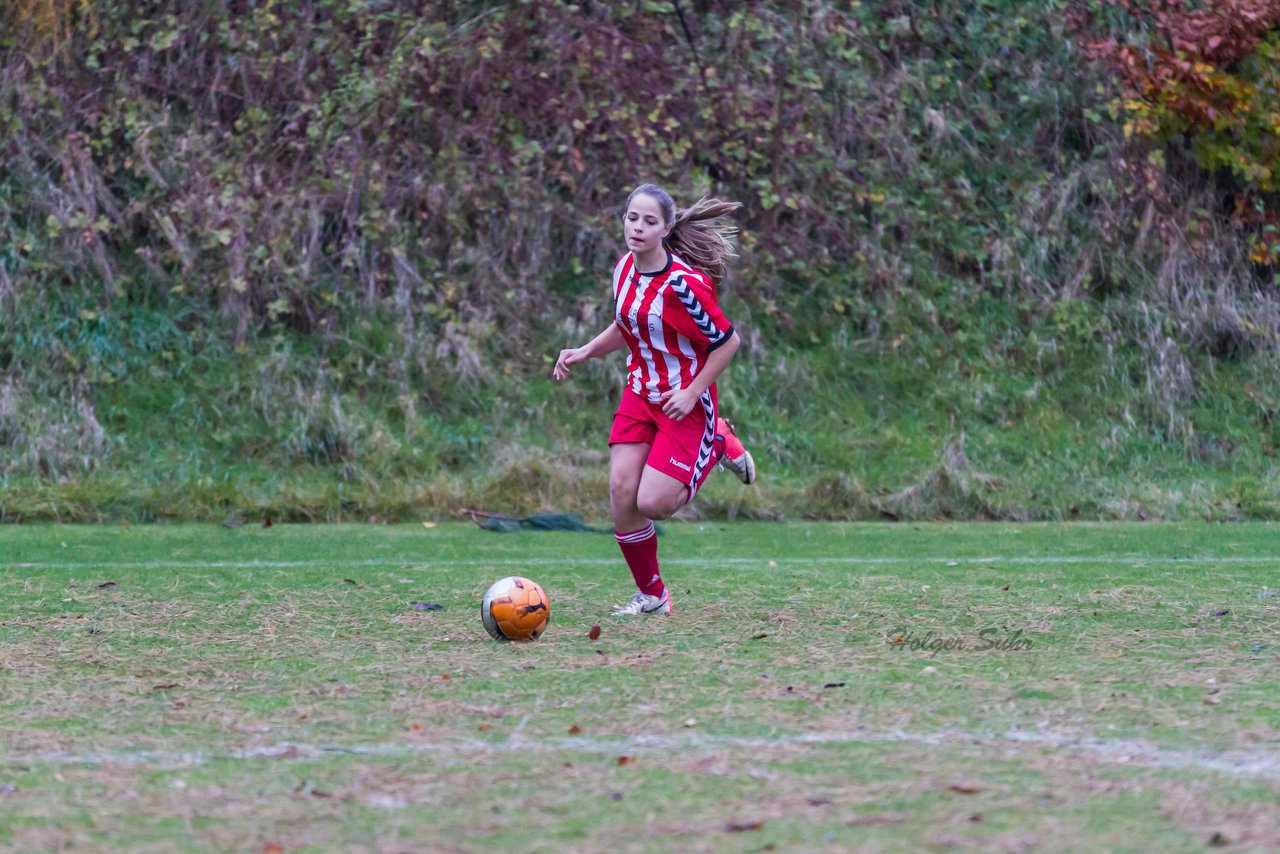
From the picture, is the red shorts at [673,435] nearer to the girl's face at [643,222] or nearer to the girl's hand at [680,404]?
the girl's hand at [680,404]

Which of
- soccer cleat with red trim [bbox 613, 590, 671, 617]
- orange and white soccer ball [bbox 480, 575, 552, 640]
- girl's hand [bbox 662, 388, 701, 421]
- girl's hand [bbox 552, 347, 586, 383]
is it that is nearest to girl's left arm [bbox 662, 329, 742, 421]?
girl's hand [bbox 662, 388, 701, 421]

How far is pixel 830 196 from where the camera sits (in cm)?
1387

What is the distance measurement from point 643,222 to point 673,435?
0.86 meters

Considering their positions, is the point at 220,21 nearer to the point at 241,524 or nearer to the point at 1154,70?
the point at 241,524

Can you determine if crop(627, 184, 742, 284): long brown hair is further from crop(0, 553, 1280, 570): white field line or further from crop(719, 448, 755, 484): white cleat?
crop(0, 553, 1280, 570): white field line

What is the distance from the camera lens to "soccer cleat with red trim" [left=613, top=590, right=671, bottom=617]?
5.96 meters

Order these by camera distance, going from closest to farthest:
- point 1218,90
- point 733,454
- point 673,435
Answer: point 673,435
point 733,454
point 1218,90

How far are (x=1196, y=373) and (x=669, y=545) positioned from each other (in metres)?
6.30

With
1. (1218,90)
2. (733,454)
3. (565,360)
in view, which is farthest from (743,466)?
(1218,90)

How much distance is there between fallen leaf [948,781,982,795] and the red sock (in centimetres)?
283

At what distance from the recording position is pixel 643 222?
5848 millimetres

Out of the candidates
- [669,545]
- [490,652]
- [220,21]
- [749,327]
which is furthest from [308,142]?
[490,652]

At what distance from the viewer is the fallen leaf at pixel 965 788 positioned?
3104 millimetres

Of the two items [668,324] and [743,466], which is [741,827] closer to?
[668,324]
